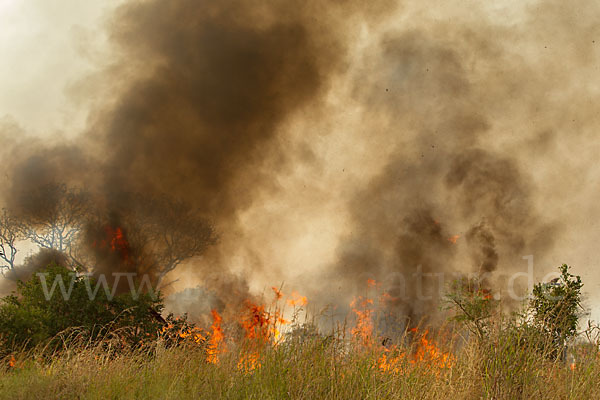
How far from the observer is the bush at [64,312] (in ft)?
43.1

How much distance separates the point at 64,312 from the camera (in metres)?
14.5

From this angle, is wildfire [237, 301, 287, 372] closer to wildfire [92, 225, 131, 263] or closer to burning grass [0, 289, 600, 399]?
burning grass [0, 289, 600, 399]

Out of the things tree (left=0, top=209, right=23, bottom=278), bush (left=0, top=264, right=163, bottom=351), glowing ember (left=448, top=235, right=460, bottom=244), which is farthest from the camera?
glowing ember (left=448, top=235, right=460, bottom=244)

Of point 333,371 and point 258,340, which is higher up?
point 258,340

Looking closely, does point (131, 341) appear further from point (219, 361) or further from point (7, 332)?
point (219, 361)

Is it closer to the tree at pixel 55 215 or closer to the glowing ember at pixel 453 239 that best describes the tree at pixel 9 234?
the tree at pixel 55 215

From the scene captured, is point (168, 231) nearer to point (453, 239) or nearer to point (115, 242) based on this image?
point (115, 242)

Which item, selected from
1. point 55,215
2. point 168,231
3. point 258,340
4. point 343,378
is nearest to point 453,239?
point 168,231

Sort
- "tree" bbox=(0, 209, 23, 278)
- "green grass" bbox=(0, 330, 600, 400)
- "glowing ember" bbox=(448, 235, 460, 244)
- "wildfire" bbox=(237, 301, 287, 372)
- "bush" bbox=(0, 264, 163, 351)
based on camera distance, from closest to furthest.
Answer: "green grass" bbox=(0, 330, 600, 400), "wildfire" bbox=(237, 301, 287, 372), "bush" bbox=(0, 264, 163, 351), "tree" bbox=(0, 209, 23, 278), "glowing ember" bbox=(448, 235, 460, 244)

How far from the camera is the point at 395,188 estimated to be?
38469 mm

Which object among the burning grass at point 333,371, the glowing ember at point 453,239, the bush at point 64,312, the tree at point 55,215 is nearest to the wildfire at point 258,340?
the burning grass at point 333,371

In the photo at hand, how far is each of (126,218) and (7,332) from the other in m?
15.4

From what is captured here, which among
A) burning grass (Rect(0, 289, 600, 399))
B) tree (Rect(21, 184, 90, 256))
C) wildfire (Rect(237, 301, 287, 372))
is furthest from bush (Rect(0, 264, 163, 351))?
tree (Rect(21, 184, 90, 256))

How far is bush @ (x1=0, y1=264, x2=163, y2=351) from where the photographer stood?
1315 centimetres
